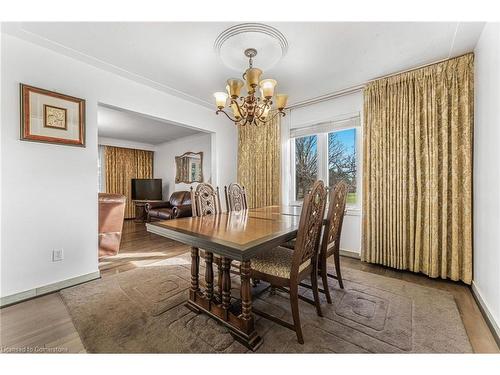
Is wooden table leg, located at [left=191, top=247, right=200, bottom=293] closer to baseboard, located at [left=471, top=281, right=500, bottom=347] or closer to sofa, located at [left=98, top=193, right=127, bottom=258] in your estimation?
sofa, located at [left=98, top=193, right=127, bottom=258]

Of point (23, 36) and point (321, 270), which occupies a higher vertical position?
point (23, 36)

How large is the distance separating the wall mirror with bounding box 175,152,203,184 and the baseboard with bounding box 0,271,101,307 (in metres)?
3.75

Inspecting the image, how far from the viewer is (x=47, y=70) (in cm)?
211

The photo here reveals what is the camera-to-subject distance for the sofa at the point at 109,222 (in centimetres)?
293

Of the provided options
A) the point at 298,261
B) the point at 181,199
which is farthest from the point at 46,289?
the point at 181,199

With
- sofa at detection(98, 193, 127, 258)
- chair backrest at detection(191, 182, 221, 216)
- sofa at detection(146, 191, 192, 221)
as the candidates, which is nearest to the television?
sofa at detection(146, 191, 192, 221)

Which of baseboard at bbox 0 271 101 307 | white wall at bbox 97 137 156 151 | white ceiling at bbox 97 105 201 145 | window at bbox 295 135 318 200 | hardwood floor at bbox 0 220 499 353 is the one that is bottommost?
hardwood floor at bbox 0 220 499 353

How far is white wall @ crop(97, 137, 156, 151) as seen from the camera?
19.8 feet

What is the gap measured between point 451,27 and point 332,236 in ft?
6.79

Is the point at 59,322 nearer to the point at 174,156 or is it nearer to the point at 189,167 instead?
the point at 189,167

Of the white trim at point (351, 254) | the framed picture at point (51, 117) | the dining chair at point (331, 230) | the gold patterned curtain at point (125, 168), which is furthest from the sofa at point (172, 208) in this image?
the dining chair at point (331, 230)
